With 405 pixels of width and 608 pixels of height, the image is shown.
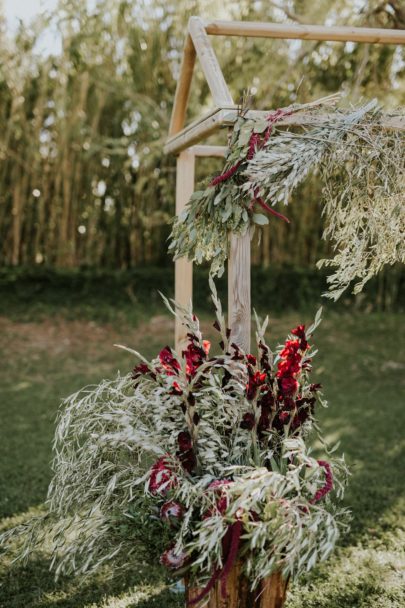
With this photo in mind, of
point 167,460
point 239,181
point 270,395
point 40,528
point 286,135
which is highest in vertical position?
point 286,135

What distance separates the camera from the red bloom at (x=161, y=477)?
1634mm

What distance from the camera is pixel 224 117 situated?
6.23 feet

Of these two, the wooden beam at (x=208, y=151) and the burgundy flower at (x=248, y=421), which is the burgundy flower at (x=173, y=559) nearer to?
the burgundy flower at (x=248, y=421)

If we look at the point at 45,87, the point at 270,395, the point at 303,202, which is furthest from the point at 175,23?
the point at 270,395

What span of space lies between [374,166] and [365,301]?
5.69 meters

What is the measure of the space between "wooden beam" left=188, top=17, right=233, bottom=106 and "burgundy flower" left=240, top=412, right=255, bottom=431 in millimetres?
878

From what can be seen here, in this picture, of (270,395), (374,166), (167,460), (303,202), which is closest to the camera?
(167,460)

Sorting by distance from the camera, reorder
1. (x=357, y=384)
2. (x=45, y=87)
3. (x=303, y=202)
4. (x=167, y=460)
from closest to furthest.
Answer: (x=167, y=460) → (x=357, y=384) → (x=45, y=87) → (x=303, y=202)

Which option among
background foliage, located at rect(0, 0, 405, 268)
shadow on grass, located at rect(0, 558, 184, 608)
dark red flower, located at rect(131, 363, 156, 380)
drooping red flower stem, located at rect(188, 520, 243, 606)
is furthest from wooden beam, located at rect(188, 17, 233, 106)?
background foliage, located at rect(0, 0, 405, 268)

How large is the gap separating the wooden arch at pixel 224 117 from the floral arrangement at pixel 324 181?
0.05 metres

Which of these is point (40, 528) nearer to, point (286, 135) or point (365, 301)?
point (286, 135)

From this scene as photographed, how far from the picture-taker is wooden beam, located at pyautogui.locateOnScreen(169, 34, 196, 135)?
2.40m

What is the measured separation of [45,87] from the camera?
6801mm

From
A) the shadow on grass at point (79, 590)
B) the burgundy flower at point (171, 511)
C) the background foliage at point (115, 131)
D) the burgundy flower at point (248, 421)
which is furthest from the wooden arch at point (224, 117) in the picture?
the background foliage at point (115, 131)
